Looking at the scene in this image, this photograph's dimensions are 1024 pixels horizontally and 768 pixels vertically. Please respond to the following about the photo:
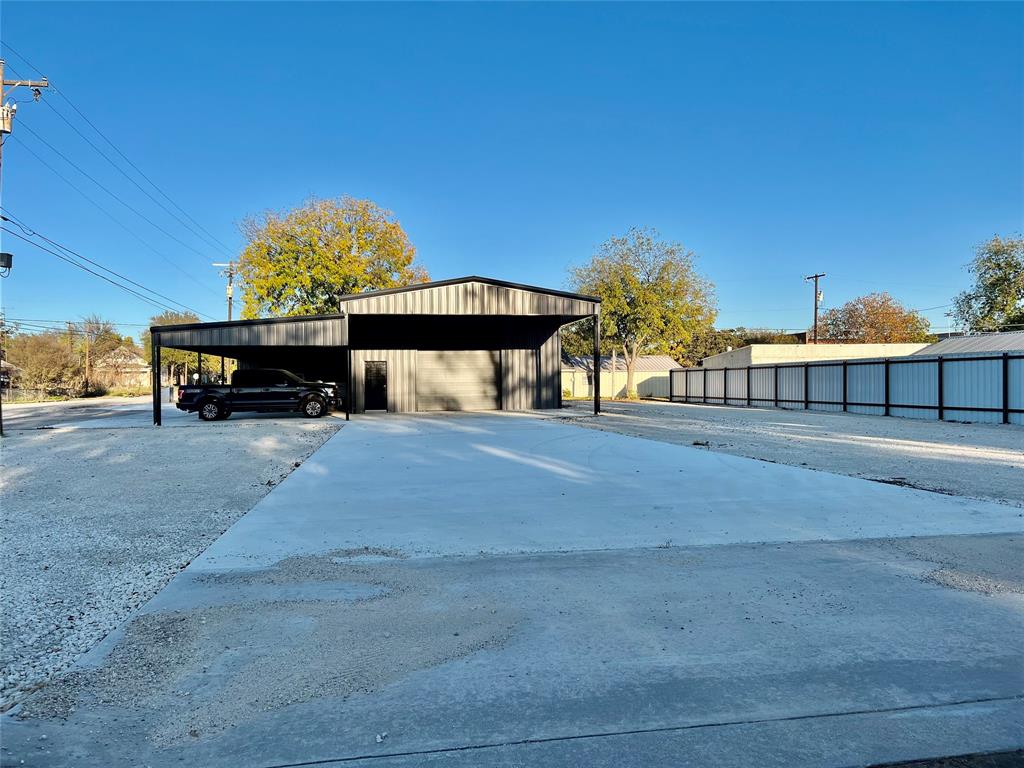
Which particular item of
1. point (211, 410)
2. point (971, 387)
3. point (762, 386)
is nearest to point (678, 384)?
point (762, 386)

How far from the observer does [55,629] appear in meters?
4.00

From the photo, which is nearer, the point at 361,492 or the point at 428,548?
the point at 428,548

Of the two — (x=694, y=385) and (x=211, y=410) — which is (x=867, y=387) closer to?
(x=694, y=385)

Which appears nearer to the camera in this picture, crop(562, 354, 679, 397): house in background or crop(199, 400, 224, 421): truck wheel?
crop(199, 400, 224, 421): truck wheel

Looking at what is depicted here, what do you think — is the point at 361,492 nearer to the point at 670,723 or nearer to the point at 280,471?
the point at 280,471

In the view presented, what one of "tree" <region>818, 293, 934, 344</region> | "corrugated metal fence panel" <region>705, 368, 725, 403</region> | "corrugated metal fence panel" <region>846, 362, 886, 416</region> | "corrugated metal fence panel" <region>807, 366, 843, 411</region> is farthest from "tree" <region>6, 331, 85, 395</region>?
"tree" <region>818, 293, 934, 344</region>

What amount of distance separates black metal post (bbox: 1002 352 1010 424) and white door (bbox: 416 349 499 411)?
17772 mm

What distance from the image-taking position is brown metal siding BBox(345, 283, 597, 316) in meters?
22.3

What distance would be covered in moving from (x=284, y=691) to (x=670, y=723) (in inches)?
73.7

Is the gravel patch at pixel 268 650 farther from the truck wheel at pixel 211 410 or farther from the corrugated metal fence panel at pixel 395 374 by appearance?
the corrugated metal fence panel at pixel 395 374

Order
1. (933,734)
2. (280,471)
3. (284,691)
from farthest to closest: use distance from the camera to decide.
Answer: (280,471)
(284,691)
(933,734)

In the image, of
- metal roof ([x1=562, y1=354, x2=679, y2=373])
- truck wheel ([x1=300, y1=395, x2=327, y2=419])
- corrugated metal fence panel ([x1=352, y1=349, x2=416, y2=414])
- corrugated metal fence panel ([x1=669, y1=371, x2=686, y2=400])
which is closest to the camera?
truck wheel ([x1=300, y1=395, x2=327, y2=419])

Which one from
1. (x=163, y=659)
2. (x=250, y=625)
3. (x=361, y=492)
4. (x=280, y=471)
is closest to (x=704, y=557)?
(x=250, y=625)

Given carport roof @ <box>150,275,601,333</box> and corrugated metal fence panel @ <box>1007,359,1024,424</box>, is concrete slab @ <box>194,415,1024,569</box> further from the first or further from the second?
corrugated metal fence panel @ <box>1007,359,1024,424</box>
